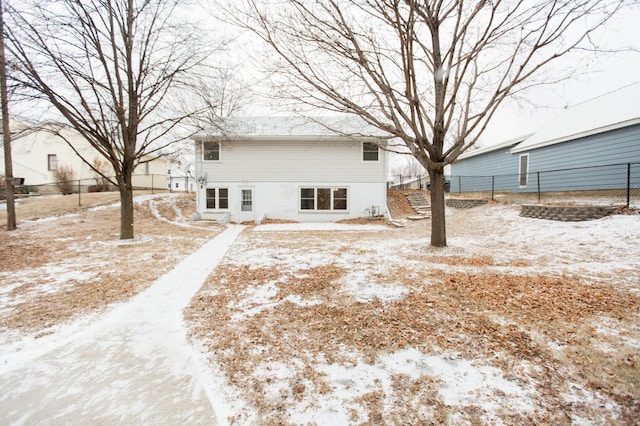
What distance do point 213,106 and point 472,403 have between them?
32.1 ft

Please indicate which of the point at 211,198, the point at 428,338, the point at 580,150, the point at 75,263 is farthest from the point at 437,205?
the point at 211,198

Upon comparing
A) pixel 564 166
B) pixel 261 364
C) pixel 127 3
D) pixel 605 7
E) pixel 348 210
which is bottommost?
pixel 261 364

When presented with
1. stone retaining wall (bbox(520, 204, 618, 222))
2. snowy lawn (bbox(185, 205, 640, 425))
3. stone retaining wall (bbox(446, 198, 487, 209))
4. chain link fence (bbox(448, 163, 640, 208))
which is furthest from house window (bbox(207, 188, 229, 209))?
chain link fence (bbox(448, 163, 640, 208))

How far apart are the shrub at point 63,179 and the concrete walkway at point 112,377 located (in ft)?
75.8

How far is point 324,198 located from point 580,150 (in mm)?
12045

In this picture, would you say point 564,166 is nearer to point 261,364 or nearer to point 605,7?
point 605,7

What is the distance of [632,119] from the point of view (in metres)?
11.2

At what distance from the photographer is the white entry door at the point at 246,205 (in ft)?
51.3

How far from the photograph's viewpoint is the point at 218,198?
15.7m

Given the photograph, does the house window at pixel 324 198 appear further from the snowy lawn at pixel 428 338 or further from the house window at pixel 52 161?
the house window at pixel 52 161

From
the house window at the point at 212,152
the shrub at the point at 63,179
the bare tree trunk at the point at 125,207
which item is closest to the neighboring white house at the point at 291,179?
the house window at the point at 212,152

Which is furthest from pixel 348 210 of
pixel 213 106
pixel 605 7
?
pixel 605 7

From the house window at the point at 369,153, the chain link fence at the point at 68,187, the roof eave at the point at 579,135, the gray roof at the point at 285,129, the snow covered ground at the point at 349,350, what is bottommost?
the snow covered ground at the point at 349,350

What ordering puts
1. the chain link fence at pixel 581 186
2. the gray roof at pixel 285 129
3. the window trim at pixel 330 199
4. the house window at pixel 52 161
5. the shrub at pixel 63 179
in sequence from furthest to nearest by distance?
the house window at pixel 52 161
the shrub at pixel 63 179
the window trim at pixel 330 199
the gray roof at pixel 285 129
the chain link fence at pixel 581 186
